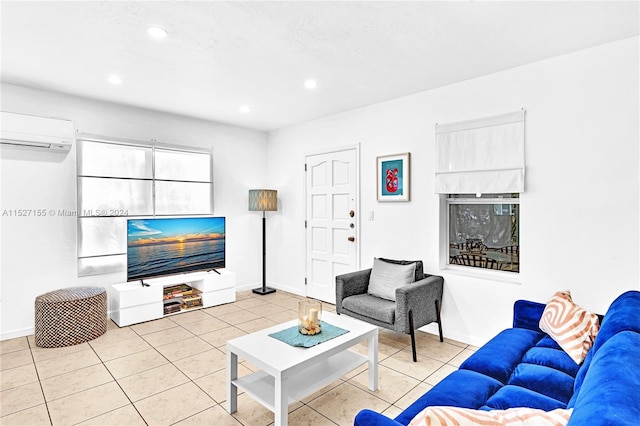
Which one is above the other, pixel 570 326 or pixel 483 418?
pixel 483 418

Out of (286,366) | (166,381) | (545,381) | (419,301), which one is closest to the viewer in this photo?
(545,381)

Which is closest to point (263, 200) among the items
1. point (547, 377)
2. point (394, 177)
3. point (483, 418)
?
point (394, 177)

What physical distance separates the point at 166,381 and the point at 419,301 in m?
2.22

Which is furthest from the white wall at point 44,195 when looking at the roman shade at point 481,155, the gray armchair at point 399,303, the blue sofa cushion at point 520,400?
the blue sofa cushion at point 520,400

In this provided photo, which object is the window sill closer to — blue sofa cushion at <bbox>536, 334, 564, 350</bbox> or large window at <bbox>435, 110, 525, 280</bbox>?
large window at <bbox>435, 110, 525, 280</bbox>

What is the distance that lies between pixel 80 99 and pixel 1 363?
8.99 feet

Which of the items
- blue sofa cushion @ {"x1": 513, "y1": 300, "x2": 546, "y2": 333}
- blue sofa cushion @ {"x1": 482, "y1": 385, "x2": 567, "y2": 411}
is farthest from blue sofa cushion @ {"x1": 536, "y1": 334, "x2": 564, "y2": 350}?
blue sofa cushion @ {"x1": 482, "y1": 385, "x2": 567, "y2": 411}

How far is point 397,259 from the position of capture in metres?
3.93

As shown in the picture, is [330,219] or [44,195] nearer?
[44,195]

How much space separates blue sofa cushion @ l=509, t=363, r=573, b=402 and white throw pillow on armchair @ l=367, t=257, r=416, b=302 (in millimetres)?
1543

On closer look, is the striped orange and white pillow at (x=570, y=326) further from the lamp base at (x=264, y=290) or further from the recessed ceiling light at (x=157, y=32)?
the lamp base at (x=264, y=290)

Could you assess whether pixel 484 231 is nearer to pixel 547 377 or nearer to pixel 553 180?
pixel 553 180

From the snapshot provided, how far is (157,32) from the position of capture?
245 cm

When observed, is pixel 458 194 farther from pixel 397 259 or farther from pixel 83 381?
pixel 83 381
